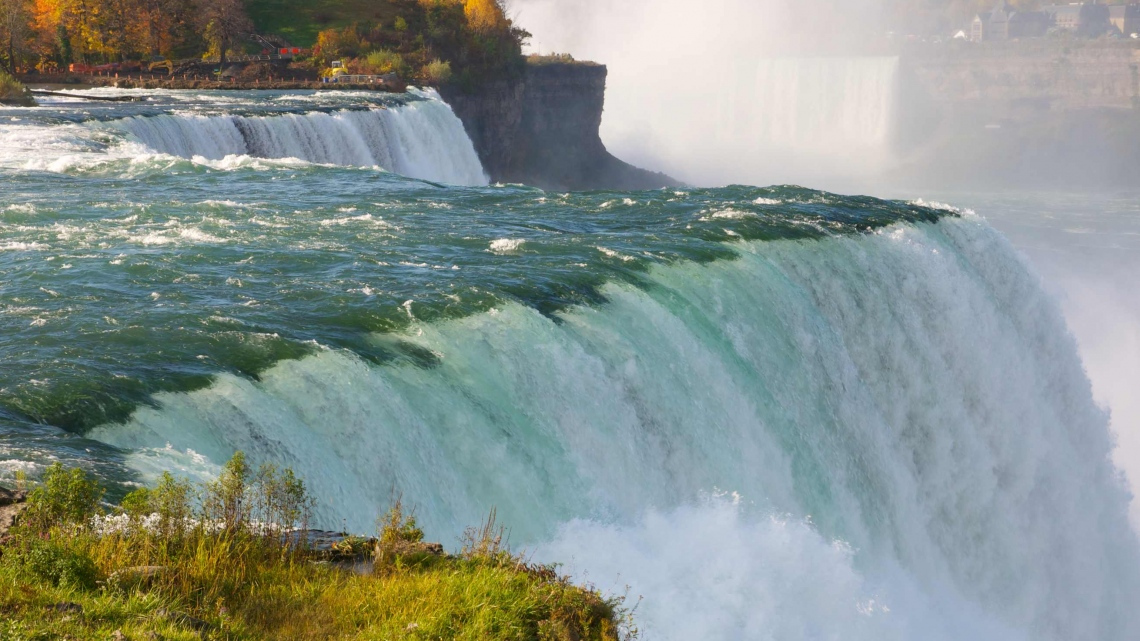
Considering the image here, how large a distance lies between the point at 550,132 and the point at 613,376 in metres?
51.0

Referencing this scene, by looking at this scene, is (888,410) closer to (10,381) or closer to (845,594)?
(845,594)

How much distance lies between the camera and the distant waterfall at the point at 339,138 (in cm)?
2911

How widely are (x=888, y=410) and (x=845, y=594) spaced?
23.3 ft

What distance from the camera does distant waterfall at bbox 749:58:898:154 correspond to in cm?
8825

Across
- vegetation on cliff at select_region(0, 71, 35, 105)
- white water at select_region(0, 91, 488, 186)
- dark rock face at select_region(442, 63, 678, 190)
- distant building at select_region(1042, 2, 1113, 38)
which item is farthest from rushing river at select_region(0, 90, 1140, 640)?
distant building at select_region(1042, 2, 1113, 38)

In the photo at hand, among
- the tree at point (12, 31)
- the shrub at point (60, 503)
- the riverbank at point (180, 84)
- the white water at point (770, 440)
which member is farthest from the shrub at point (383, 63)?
the shrub at point (60, 503)

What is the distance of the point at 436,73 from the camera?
2032 inches

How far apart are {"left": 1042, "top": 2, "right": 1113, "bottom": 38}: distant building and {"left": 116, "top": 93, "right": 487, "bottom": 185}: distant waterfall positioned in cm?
10099

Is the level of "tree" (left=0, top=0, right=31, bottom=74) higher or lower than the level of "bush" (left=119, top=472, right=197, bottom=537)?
higher

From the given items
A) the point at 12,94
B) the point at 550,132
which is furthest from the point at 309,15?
the point at 12,94

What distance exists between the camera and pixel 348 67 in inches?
1973

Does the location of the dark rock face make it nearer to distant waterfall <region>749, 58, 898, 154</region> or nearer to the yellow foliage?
the yellow foliage

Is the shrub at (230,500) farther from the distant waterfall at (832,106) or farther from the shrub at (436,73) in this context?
the distant waterfall at (832,106)

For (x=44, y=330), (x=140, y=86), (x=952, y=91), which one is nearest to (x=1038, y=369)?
(x=44, y=330)
